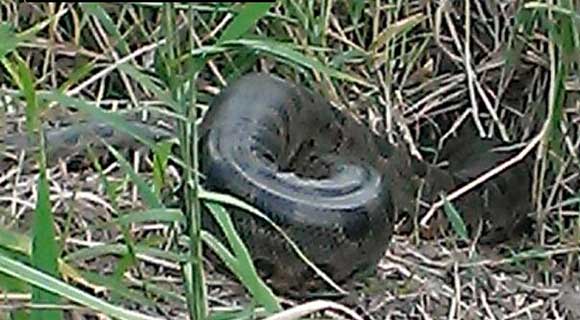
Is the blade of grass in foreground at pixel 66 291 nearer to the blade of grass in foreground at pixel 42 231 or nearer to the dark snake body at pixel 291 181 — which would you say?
the blade of grass in foreground at pixel 42 231

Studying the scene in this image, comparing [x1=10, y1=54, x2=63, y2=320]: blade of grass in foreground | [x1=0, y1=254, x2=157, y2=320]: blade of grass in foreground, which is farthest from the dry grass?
[x1=0, y1=254, x2=157, y2=320]: blade of grass in foreground

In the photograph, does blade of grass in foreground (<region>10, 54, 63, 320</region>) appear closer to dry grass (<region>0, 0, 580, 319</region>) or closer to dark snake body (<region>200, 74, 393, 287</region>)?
dry grass (<region>0, 0, 580, 319</region>)

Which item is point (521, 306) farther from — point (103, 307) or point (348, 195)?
point (103, 307)

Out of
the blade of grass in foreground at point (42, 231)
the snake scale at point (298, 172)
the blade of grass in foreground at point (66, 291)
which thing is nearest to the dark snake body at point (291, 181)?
the snake scale at point (298, 172)

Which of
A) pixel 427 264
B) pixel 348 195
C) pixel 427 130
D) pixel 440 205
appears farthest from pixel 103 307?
pixel 427 130

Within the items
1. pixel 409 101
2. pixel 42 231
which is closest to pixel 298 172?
pixel 409 101

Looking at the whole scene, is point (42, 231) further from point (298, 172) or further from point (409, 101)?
point (409, 101)
